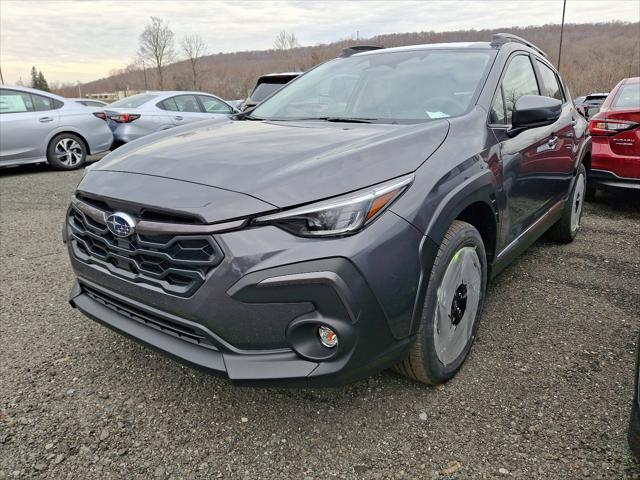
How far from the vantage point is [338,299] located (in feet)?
5.51

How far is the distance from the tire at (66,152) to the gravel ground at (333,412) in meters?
5.97

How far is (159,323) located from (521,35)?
65.9 metres

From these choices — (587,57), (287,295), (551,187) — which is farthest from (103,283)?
(587,57)

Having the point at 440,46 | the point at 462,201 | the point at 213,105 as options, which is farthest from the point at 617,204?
the point at 213,105

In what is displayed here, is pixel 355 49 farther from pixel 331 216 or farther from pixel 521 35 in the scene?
pixel 521 35

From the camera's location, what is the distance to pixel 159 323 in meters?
1.98

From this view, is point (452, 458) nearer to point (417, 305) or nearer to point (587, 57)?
point (417, 305)

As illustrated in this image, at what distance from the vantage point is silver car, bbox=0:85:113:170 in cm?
782

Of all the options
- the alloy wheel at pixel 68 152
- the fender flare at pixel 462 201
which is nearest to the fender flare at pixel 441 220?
the fender flare at pixel 462 201

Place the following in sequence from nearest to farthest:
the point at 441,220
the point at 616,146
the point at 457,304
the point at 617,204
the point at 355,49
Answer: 1. the point at 441,220
2. the point at 457,304
3. the point at 355,49
4. the point at 616,146
5. the point at 617,204

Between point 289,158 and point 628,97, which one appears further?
point 628,97

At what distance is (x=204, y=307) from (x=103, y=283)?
25.2 inches

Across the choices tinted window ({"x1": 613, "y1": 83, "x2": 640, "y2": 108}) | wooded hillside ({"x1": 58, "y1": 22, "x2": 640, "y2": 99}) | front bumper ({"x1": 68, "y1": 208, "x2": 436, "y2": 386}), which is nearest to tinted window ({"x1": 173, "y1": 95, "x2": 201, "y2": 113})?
tinted window ({"x1": 613, "y1": 83, "x2": 640, "y2": 108})

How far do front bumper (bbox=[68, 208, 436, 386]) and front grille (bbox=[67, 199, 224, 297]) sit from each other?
0.04 m
